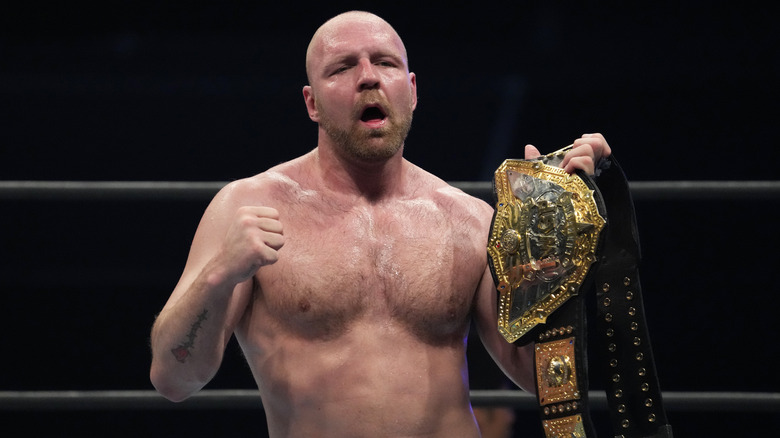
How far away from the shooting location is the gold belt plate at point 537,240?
165 cm

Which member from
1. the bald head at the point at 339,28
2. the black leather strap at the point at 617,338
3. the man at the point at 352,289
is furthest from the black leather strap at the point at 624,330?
the bald head at the point at 339,28

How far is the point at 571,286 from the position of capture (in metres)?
1.66

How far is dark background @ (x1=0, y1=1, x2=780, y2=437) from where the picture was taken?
10.8 ft

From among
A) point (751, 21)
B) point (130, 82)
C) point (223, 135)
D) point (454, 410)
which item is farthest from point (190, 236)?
point (751, 21)

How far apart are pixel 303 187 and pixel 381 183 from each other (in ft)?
0.53

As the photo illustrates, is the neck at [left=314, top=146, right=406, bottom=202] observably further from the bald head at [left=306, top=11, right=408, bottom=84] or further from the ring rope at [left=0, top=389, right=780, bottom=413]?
the ring rope at [left=0, top=389, right=780, bottom=413]

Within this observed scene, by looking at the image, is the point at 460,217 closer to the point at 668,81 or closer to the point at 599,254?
the point at 599,254

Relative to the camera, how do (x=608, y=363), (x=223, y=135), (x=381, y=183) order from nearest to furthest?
(x=608, y=363)
(x=381, y=183)
(x=223, y=135)

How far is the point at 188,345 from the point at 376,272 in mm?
375

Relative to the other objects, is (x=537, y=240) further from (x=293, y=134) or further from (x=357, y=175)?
(x=293, y=134)

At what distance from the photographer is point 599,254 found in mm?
1627

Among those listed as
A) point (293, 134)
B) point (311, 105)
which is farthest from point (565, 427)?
point (293, 134)

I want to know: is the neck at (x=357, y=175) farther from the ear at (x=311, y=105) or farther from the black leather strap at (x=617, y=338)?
the black leather strap at (x=617, y=338)

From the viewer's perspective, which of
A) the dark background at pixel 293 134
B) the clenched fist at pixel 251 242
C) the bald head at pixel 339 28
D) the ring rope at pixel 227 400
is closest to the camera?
the clenched fist at pixel 251 242
